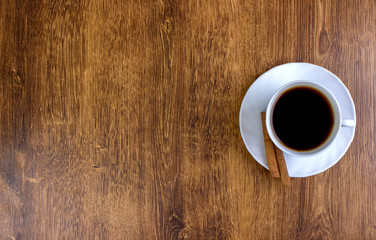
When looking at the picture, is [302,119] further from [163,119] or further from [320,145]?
[163,119]

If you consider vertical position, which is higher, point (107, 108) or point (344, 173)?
point (107, 108)

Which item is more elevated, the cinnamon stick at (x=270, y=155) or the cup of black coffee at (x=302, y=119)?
the cup of black coffee at (x=302, y=119)

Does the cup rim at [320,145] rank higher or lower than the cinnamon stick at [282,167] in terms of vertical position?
higher

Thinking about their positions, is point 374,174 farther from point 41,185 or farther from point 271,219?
point 41,185

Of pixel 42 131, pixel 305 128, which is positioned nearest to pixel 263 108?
pixel 305 128

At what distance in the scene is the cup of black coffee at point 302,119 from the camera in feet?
1.37

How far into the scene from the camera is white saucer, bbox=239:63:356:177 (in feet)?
1.49

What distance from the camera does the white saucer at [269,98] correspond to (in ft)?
1.49

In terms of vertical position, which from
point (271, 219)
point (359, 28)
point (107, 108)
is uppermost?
point (359, 28)

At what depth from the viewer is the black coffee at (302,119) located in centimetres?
43

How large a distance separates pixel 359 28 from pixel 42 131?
2.12 ft

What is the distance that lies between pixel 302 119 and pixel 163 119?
0.81ft

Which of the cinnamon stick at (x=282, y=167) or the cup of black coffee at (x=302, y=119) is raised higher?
the cup of black coffee at (x=302, y=119)

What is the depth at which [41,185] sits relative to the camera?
0.54 metres
